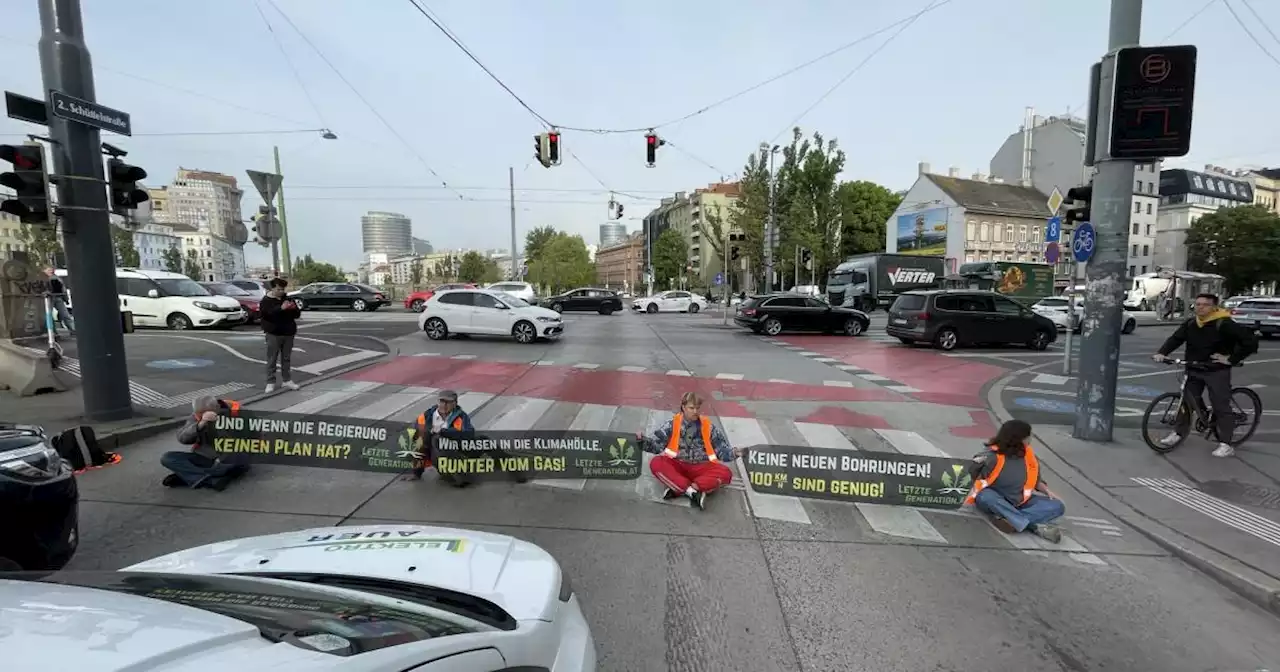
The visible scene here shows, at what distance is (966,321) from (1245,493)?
12060 millimetres

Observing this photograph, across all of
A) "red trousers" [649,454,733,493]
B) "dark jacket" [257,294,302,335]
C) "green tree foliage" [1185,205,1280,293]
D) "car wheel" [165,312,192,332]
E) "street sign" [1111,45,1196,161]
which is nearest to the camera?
"red trousers" [649,454,733,493]

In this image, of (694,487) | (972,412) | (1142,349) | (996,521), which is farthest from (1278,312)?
(694,487)

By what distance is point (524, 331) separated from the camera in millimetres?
16969

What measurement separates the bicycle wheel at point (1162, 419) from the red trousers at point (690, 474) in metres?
5.37

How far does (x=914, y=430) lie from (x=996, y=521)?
326 cm

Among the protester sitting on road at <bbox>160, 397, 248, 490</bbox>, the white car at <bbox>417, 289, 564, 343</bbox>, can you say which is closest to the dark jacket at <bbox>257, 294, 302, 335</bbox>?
the protester sitting on road at <bbox>160, 397, 248, 490</bbox>

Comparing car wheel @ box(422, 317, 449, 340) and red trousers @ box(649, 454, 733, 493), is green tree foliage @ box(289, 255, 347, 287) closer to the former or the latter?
car wheel @ box(422, 317, 449, 340)

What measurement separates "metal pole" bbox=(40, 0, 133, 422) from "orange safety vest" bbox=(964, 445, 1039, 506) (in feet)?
31.2

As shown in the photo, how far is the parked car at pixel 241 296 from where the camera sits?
19.6 meters

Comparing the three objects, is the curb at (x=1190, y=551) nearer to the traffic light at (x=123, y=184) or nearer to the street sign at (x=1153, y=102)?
the street sign at (x=1153, y=102)

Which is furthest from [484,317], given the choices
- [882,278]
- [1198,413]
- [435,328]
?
[882,278]

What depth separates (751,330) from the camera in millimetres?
22469

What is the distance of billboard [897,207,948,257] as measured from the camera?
196 feet

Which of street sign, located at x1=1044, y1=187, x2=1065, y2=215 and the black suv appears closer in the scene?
street sign, located at x1=1044, y1=187, x2=1065, y2=215
